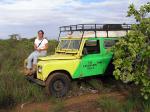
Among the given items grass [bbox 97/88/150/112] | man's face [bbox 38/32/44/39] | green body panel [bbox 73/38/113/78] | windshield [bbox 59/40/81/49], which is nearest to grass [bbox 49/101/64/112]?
grass [bbox 97/88/150/112]

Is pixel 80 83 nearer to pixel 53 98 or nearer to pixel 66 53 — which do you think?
pixel 66 53

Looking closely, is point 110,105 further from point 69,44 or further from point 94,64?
point 69,44

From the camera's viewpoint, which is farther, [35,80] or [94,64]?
[94,64]

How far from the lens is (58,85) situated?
38.2 feet

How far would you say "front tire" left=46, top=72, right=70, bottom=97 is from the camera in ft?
37.6

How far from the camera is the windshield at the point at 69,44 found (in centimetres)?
1223

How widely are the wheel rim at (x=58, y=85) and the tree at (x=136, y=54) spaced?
8.57 ft

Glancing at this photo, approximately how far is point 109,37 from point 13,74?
3306mm

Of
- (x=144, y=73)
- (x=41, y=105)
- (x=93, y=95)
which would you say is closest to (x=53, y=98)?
(x=41, y=105)

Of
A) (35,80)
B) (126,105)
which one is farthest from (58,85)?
(126,105)

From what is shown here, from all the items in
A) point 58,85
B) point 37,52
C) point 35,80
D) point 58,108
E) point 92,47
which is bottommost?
point 58,108

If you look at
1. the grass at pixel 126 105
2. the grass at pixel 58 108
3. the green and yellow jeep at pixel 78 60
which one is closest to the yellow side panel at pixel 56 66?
the green and yellow jeep at pixel 78 60

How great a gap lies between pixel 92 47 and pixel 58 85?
1.62 metres

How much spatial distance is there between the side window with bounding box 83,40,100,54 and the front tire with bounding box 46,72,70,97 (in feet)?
3.54
